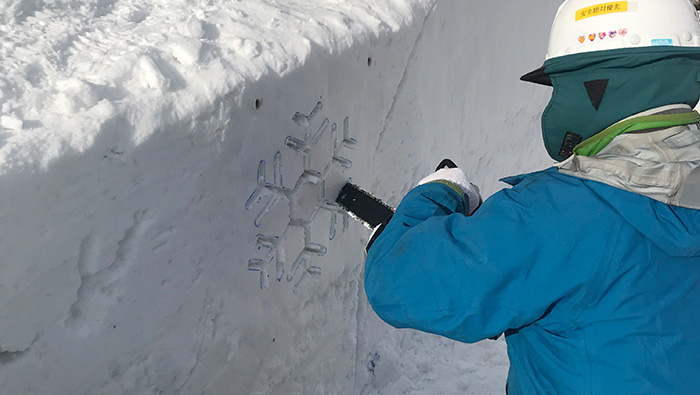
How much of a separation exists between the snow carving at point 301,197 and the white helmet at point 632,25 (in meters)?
0.72

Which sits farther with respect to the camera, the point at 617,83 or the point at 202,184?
the point at 202,184

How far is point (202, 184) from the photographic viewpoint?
1.24m

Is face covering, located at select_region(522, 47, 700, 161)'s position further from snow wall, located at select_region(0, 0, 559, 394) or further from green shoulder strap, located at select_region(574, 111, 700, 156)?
snow wall, located at select_region(0, 0, 559, 394)

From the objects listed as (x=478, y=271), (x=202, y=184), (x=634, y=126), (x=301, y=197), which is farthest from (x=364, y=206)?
(x=634, y=126)

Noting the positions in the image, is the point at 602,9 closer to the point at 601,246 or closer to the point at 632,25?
the point at 632,25

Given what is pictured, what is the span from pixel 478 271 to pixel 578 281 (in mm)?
161

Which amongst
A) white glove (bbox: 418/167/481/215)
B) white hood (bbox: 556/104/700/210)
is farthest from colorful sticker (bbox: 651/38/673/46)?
white glove (bbox: 418/167/481/215)

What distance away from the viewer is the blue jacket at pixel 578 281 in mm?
903

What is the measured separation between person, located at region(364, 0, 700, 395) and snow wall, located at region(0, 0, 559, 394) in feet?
1.55

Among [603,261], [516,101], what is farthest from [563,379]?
[516,101]

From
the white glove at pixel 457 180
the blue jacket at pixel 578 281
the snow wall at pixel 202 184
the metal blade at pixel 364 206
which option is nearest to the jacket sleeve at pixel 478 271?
the blue jacket at pixel 578 281

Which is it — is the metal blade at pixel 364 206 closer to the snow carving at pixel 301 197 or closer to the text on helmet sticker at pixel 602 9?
the snow carving at pixel 301 197

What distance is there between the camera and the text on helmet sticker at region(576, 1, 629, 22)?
108 centimetres

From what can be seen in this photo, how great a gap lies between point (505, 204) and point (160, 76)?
0.73 metres
